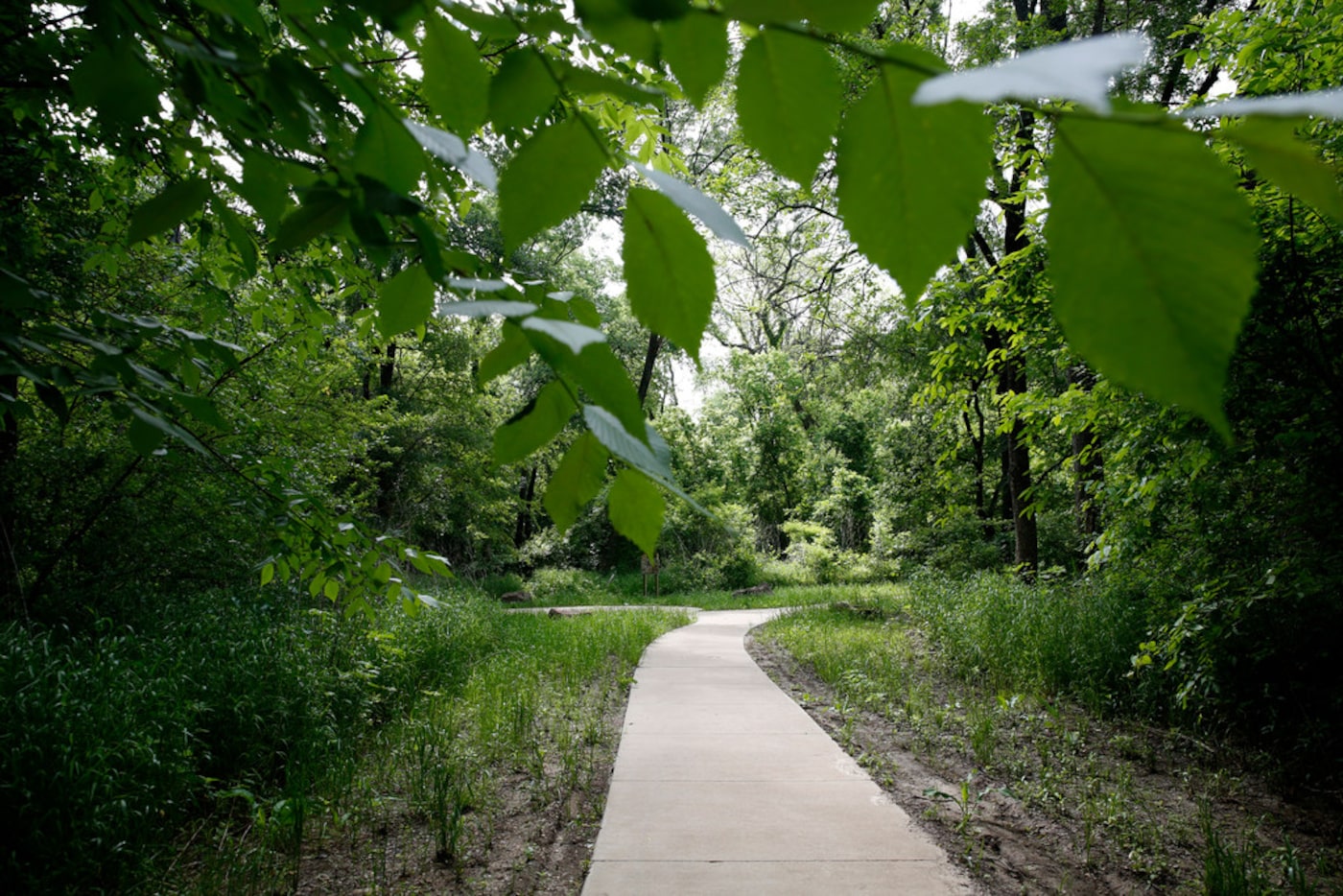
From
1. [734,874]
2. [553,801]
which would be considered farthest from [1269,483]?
[553,801]

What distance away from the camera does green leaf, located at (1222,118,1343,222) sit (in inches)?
12.7

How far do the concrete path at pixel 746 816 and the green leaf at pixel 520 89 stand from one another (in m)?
2.75

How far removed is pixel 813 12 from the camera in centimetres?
42

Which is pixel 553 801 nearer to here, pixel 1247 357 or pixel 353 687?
pixel 353 687

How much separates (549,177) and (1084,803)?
403cm

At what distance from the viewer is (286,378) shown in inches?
279

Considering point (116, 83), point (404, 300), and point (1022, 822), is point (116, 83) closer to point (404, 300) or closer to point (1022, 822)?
point (404, 300)

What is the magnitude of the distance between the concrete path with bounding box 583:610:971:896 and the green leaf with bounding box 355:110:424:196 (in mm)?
2679

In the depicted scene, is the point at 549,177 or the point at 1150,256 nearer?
the point at 1150,256

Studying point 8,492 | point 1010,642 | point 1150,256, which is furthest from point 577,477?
point 8,492

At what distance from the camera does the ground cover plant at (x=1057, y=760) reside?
2.86 metres

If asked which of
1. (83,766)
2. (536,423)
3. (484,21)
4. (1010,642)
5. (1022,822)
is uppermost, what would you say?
(484,21)

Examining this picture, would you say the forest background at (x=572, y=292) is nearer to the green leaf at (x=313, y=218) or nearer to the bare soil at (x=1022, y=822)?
the green leaf at (x=313, y=218)

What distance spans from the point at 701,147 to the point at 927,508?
9.37 m
